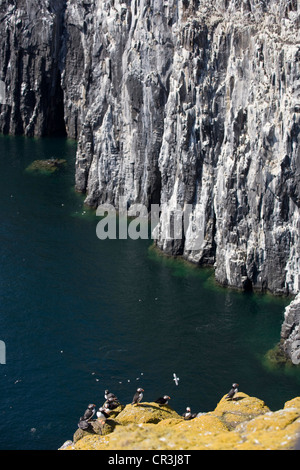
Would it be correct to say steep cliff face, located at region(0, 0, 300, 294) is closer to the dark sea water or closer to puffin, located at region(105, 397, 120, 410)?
the dark sea water

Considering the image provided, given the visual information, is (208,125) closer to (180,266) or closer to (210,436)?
(180,266)

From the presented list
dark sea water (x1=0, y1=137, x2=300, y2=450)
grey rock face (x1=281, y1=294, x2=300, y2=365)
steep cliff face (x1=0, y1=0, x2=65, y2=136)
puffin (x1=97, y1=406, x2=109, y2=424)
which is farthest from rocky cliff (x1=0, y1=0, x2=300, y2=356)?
puffin (x1=97, y1=406, x2=109, y2=424)

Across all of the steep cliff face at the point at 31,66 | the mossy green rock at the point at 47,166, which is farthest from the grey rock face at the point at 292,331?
the steep cliff face at the point at 31,66

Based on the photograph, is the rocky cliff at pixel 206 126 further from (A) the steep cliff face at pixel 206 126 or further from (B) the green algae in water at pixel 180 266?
(B) the green algae in water at pixel 180 266

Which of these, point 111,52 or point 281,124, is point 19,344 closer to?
point 281,124

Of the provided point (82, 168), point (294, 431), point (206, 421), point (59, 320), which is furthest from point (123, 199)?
point (294, 431)
